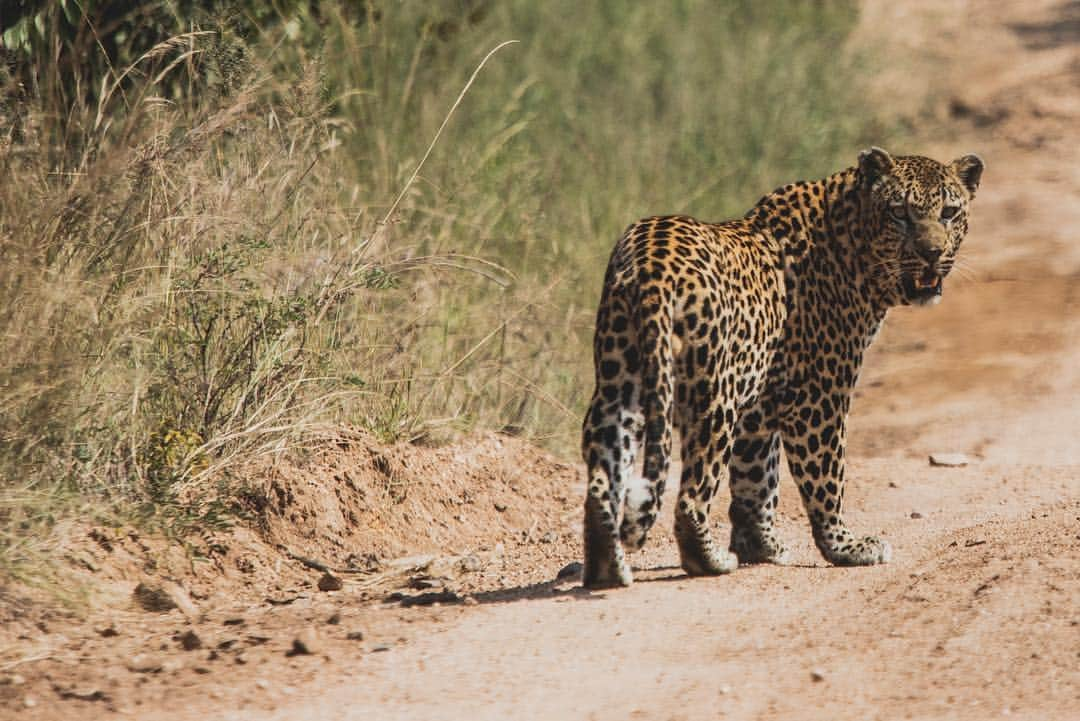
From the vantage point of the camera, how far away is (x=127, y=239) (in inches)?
277

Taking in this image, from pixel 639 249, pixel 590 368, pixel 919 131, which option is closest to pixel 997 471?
pixel 590 368

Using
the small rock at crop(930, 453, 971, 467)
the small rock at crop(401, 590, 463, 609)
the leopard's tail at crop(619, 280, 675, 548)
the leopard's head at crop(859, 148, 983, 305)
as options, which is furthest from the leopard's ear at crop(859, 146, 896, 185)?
the small rock at crop(930, 453, 971, 467)

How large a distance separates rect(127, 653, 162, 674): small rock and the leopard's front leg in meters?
2.68

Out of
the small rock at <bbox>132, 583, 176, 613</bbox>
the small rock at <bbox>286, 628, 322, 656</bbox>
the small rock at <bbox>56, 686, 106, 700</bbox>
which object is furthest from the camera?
the small rock at <bbox>132, 583, 176, 613</bbox>

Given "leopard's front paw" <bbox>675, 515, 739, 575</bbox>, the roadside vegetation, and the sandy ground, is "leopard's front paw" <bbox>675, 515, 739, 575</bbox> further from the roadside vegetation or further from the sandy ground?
the roadside vegetation

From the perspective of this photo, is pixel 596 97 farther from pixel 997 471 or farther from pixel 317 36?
pixel 997 471

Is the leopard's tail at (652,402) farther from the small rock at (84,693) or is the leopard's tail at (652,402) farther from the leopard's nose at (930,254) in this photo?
the small rock at (84,693)

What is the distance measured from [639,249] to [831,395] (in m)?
1.14

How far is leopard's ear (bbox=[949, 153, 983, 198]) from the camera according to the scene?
23.6 feet

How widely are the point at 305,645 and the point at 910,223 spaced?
9.79ft

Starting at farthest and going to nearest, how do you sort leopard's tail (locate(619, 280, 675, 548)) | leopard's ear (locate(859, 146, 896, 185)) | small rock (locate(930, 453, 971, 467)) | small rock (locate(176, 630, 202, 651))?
small rock (locate(930, 453, 971, 467)), leopard's ear (locate(859, 146, 896, 185)), leopard's tail (locate(619, 280, 675, 548)), small rock (locate(176, 630, 202, 651))

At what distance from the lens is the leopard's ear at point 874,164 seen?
702 cm

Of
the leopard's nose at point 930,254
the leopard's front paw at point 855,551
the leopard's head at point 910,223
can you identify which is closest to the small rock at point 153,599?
the leopard's front paw at point 855,551

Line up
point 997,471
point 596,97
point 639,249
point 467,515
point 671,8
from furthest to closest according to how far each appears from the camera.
Result: point 671,8 → point 596,97 → point 997,471 → point 467,515 → point 639,249
